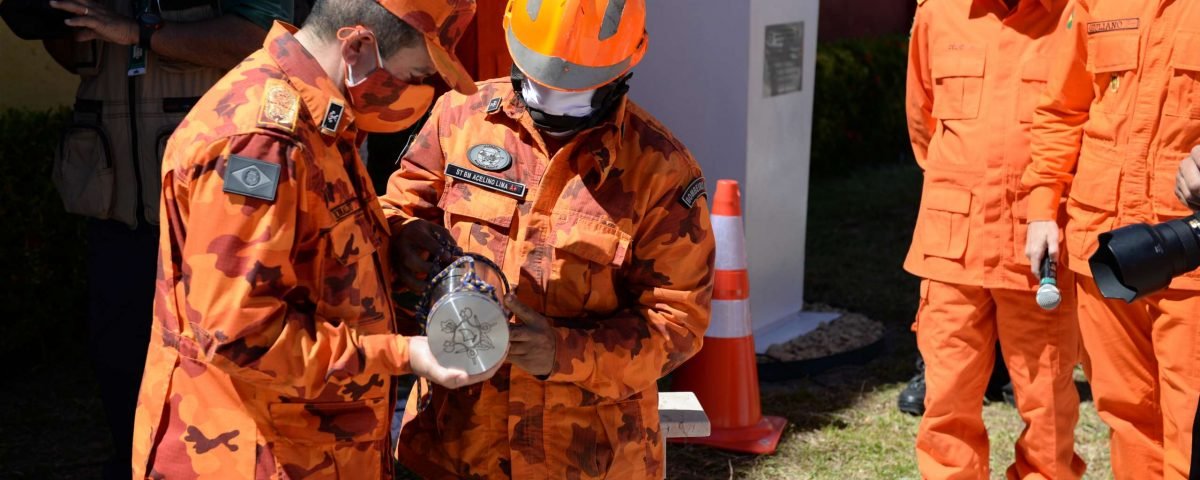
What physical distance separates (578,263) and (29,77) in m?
4.32

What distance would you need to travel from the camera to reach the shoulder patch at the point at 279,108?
2.02 metres

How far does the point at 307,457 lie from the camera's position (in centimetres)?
217

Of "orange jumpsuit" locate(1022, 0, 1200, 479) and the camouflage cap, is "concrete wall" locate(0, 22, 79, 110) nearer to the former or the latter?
the camouflage cap

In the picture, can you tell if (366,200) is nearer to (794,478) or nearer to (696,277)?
(696,277)

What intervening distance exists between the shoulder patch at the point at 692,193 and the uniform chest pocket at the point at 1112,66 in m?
1.45

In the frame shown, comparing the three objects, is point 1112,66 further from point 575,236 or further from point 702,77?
point 702,77

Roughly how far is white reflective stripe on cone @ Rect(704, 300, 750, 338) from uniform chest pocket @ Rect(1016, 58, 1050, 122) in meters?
1.55

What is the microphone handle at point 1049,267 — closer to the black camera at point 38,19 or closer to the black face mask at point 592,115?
the black face mask at point 592,115

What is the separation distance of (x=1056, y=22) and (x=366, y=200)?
8.82 feet

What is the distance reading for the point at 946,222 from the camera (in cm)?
420

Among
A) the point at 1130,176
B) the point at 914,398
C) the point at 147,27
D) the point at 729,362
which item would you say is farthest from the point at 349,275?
the point at 914,398

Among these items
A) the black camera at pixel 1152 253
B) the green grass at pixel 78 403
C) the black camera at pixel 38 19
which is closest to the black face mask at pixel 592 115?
the black camera at pixel 1152 253

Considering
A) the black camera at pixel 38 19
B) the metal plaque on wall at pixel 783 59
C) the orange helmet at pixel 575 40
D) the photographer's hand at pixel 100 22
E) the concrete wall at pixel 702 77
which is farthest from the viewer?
the metal plaque on wall at pixel 783 59

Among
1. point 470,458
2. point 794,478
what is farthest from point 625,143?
point 794,478
